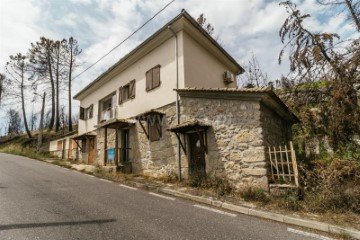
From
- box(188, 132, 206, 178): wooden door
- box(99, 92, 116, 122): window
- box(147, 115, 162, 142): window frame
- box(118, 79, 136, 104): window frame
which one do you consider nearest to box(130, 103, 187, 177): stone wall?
box(147, 115, 162, 142): window frame

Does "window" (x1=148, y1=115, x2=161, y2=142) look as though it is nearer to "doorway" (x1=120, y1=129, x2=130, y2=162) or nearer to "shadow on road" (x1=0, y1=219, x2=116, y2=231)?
"doorway" (x1=120, y1=129, x2=130, y2=162)

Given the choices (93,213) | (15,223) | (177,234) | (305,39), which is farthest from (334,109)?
(15,223)

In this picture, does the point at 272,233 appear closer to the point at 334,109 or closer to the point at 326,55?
the point at 334,109

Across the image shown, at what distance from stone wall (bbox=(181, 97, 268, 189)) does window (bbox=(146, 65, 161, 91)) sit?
10.1ft

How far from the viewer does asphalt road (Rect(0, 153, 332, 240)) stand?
4.03m

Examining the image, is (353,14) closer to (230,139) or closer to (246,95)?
(246,95)

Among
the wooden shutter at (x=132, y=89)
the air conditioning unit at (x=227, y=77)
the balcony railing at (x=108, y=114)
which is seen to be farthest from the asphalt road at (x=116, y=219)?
the air conditioning unit at (x=227, y=77)

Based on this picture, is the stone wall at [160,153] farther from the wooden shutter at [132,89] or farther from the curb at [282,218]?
the curb at [282,218]

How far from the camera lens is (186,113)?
9.44 meters

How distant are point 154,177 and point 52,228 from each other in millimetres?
6156

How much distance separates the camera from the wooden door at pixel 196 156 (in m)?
8.69

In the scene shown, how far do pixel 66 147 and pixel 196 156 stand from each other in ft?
50.0

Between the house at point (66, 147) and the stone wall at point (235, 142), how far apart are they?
12.7 meters

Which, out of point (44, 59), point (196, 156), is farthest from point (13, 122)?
point (196, 156)
